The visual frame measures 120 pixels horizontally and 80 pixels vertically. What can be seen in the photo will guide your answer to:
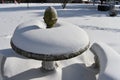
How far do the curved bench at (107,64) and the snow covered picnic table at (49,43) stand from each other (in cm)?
39

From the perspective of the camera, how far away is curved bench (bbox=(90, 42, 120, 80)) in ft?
9.91

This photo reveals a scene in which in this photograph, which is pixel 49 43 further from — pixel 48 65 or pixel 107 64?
pixel 107 64

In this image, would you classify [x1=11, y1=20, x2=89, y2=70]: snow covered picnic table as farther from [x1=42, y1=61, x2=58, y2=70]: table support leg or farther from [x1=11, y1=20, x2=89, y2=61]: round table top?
[x1=42, y1=61, x2=58, y2=70]: table support leg

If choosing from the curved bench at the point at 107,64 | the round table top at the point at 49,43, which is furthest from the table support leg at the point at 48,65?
the curved bench at the point at 107,64

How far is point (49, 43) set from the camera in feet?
12.1


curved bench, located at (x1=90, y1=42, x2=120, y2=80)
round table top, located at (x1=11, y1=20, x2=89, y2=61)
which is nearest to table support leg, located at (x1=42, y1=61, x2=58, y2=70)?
round table top, located at (x1=11, y1=20, x2=89, y2=61)

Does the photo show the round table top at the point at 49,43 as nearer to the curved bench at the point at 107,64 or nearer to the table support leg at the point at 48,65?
the curved bench at the point at 107,64

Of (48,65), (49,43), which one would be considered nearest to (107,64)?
(49,43)

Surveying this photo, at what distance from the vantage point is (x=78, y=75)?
439 centimetres

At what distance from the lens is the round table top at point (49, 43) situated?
3.61m

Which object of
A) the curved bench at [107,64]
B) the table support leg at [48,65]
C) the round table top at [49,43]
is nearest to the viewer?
the curved bench at [107,64]

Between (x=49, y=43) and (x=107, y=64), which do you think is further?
(x=49, y=43)

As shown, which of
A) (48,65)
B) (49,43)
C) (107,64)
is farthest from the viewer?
(48,65)

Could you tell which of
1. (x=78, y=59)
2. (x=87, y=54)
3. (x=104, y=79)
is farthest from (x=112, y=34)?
(x=104, y=79)
